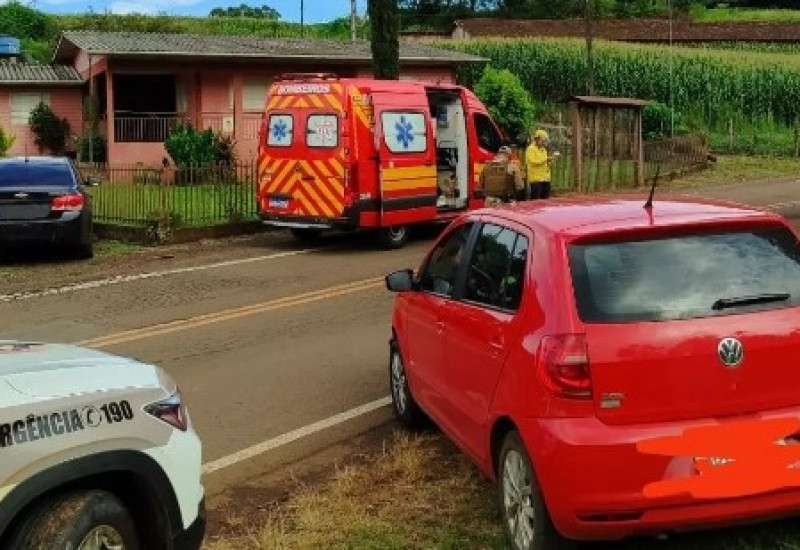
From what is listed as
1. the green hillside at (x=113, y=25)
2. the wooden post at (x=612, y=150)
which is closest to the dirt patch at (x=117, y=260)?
the wooden post at (x=612, y=150)

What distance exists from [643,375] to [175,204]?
48.2 ft

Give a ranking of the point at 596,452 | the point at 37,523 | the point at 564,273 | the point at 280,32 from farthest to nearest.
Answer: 1. the point at 280,32
2. the point at 564,273
3. the point at 596,452
4. the point at 37,523

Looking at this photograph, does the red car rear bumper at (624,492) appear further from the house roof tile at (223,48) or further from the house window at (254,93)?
the house window at (254,93)

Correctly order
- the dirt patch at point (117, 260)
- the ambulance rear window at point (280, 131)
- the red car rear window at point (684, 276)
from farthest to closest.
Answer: the ambulance rear window at point (280, 131) → the dirt patch at point (117, 260) → the red car rear window at point (684, 276)

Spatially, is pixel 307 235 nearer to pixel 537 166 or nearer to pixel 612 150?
pixel 537 166

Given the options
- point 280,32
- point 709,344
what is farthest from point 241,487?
point 280,32

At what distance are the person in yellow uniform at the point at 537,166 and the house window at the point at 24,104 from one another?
68.1 ft

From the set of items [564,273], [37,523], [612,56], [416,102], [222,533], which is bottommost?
[222,533]

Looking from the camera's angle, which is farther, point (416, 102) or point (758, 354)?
point (416, 102)

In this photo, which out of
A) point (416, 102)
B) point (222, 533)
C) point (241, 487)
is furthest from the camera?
point (416, 102)

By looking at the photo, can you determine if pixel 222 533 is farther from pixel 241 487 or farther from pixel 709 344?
pixel 709 344

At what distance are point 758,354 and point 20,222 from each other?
12.7 metres

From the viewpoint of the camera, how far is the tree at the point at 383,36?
75.7 feet

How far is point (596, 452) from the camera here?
14.7ft
